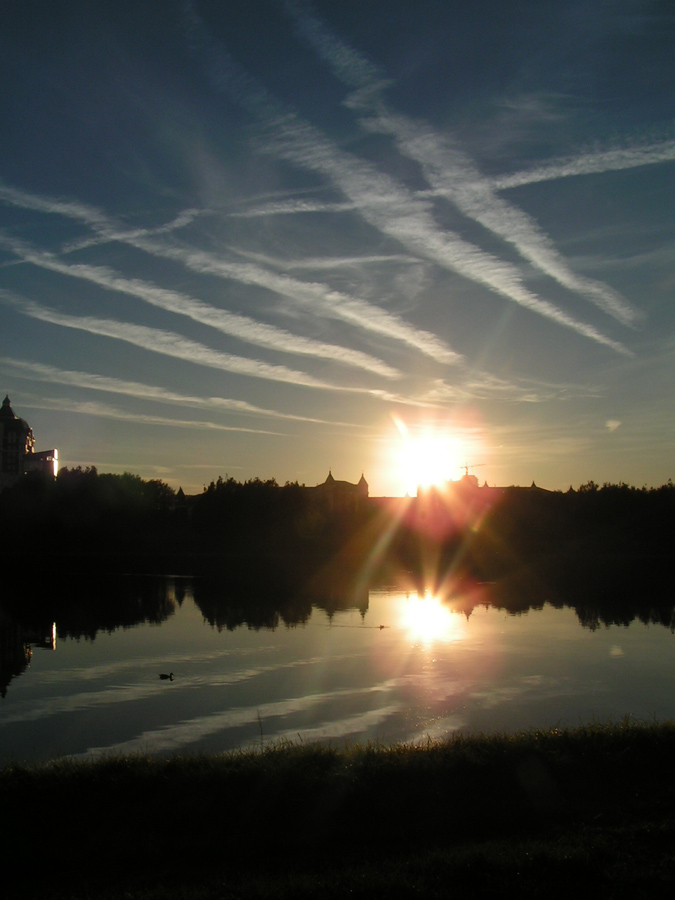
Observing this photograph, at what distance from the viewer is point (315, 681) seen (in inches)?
955

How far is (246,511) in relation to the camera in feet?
355

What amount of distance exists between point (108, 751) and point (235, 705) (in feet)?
17.4

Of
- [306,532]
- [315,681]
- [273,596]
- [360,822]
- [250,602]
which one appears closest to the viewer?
[360,822]

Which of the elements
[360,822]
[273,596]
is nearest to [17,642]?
[273,596]

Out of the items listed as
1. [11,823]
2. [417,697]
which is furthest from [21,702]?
[11,823]

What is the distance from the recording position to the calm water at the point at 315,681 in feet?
58.2

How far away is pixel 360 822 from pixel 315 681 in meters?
14.4

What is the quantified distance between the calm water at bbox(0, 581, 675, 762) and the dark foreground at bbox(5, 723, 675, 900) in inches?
162

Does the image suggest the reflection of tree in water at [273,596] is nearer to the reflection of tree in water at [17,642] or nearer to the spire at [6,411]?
the reflection of tree in water at [17,642]

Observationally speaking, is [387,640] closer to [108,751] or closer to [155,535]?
[108,751]

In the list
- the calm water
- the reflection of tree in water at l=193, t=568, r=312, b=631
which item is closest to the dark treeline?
the reflection of tree in water at l=193, t=568, r=312, b=631

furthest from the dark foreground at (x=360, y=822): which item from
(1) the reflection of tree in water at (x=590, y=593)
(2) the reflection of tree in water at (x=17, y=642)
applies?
(1) the reflection of tree in water at (x=590, y=593)

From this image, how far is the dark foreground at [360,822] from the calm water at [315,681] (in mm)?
4126

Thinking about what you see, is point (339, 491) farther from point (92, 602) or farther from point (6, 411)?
point (92, 602)
